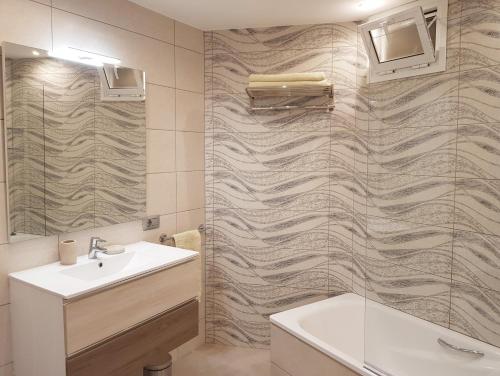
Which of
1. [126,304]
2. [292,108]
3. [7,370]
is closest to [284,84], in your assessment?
[292,108]

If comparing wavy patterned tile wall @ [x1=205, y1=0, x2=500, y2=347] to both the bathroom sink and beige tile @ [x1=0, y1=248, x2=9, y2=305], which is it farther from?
→ beige tile @ [x1=0, y1=248, x2=9, y2=305]

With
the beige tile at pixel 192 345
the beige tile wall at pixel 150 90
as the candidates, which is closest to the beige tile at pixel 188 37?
the beige tile wall at pixel 150 90

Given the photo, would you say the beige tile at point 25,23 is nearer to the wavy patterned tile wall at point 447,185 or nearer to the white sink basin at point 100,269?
the white sink basin at point 100,269

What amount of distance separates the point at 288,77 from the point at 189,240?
1313 mm

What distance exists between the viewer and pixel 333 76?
2670 millimetres

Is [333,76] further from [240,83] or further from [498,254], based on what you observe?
[498,254]

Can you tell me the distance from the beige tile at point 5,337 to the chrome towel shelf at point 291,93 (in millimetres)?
1896

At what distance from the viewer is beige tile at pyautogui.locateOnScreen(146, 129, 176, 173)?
8.23ft

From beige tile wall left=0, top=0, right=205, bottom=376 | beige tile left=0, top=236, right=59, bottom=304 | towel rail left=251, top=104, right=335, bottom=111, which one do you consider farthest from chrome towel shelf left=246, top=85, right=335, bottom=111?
beige tile left=0, top=236, right=59, bottom=304

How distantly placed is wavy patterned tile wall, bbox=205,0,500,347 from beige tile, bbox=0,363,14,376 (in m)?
1.46

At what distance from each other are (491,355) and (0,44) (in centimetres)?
274

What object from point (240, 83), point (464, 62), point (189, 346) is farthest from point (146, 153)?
point (464, 62)

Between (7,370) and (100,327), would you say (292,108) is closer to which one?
(100,327)

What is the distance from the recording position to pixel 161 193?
2604 mm
